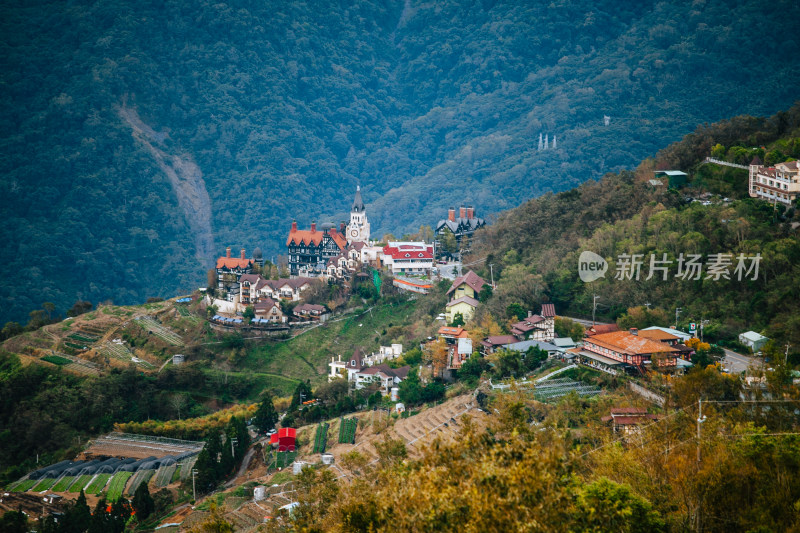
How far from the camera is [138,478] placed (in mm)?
34531

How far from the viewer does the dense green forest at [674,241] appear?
105ft

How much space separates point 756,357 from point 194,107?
112600mm

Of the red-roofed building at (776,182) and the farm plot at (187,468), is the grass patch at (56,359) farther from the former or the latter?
the red-roofed building at (776,182)

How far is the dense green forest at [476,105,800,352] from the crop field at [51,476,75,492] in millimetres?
22921

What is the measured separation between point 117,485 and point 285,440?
313 inches

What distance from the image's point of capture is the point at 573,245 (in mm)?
44312

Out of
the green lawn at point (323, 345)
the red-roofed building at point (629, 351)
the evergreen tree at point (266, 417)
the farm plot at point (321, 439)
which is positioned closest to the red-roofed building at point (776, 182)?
the red-roofed building at point (629, 351)

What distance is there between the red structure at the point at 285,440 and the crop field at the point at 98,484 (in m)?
7.92

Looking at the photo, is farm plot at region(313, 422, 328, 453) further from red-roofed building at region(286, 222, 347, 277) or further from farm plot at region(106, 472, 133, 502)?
red-roofed building at region(286, 222, 347, 277)

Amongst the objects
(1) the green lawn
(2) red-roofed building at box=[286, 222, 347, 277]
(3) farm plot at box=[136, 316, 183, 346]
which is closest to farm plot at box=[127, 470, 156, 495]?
(1) the green lawn

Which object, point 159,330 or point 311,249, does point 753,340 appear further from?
point 159,330

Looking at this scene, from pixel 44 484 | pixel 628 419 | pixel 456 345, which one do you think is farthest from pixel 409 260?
pixel 628 419

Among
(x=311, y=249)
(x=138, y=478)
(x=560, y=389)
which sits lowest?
(x=138, y=478)

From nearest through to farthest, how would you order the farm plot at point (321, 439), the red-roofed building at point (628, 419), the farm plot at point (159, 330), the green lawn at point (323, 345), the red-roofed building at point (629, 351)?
the red-roofed building at point (628, 419)
the red-roofed building at point (629, 351)
the farm plot at point (321, 439)
the green lawn at point (323, 345)
the farm plot at point (159, 330)
